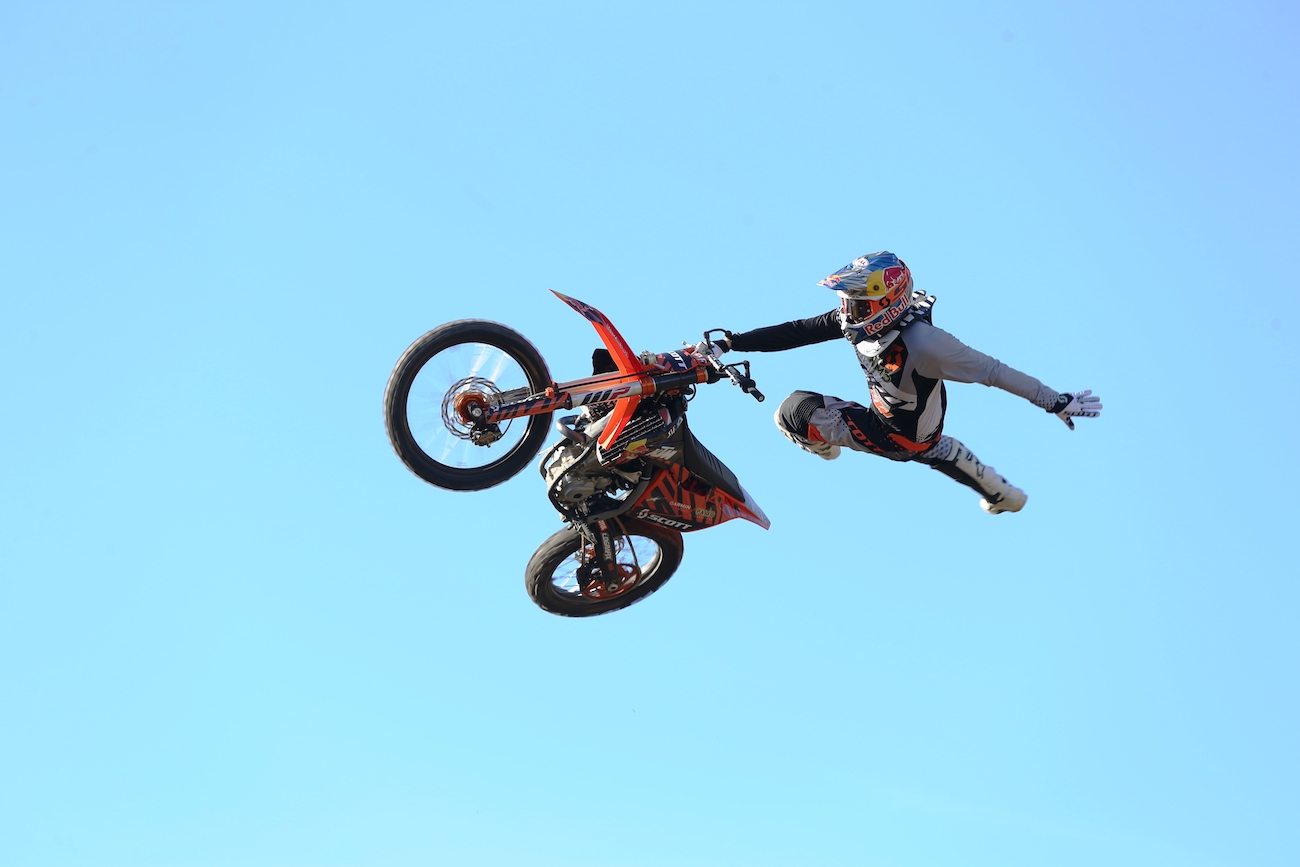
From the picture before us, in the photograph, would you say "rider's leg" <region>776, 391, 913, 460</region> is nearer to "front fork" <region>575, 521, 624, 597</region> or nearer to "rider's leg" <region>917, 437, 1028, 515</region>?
"rider's leg" <region>917, 437, 1028, 515</region>

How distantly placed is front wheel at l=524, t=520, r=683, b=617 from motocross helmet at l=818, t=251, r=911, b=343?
251 cm

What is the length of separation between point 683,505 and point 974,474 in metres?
3.19

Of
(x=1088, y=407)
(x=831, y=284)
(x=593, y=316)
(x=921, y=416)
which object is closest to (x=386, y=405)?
(x=593, y=316)

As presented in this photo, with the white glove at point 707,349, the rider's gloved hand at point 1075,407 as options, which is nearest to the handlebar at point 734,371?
the white glove at point 707,349

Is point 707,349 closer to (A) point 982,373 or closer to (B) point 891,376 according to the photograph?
(B) point 891,376

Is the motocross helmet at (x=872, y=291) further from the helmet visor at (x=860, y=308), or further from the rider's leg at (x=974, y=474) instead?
the rider's leg at (x=974, y=474)

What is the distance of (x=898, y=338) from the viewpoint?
13.4 m

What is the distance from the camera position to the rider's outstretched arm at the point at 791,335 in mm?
13453

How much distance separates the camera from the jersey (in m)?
13.0

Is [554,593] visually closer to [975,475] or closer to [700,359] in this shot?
[700,359]

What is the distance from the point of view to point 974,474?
14.8 meters

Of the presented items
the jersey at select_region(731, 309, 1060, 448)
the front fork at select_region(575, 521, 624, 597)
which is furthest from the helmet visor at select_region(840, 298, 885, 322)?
the front fork at select_region(575, 521, 624, 597)

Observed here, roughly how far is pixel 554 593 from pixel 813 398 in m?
3.02

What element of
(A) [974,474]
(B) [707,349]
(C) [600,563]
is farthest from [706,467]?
(A) [974,474]
